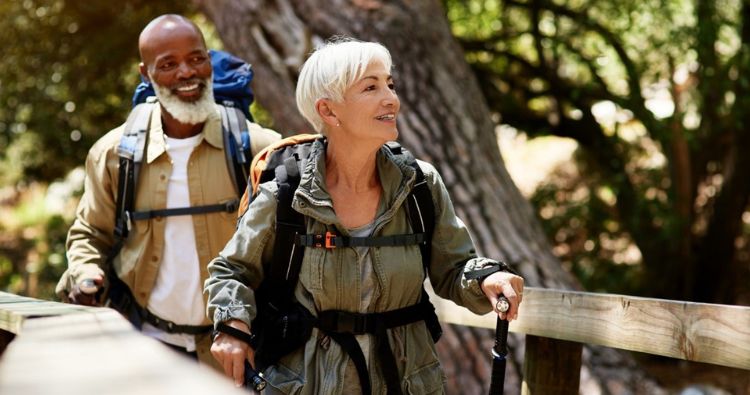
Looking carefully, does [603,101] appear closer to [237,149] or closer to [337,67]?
[237,149]

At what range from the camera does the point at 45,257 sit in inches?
465

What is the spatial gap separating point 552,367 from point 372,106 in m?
1.29

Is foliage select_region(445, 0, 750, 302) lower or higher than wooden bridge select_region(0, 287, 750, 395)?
higher

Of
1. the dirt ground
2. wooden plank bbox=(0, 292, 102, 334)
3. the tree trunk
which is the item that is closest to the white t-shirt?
wooden plank bbox=(0, 292, 102, 334)

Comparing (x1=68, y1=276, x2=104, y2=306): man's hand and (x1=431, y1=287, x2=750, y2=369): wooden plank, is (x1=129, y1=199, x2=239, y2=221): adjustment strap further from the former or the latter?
(x1=431, y1=287, x2=750, y2=369): wooden plank

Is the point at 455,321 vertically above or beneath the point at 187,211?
beneath

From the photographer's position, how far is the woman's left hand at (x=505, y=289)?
2543mm

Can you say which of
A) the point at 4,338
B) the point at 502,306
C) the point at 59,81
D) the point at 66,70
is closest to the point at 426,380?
the point at 502,306

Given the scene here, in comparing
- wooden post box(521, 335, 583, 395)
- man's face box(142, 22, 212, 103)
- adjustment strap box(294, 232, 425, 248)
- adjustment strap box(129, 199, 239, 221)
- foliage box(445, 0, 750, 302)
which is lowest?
wooden post box(521, 335, 583, 395)

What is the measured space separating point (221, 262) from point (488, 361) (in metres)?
2.68

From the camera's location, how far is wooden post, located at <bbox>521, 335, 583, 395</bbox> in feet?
10.8

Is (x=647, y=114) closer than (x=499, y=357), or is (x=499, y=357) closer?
(x=499, y=357)

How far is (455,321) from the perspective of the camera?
12.9 ft

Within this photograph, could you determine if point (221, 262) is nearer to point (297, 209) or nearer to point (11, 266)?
point (297, 209)
